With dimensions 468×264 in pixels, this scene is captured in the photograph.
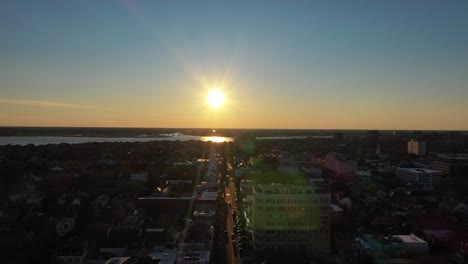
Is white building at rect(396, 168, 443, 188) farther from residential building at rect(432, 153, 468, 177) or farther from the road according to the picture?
the road

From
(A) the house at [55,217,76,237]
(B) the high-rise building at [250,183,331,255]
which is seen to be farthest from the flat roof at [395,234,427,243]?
(A) the house at [55,217,76,237]

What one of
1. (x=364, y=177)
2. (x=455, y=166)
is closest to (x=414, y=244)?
(x=364, y=177)

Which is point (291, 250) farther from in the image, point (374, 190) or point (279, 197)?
point (374, 190)

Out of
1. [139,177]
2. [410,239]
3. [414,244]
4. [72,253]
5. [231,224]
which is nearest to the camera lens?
[72,253]

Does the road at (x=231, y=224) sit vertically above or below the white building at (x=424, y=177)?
below

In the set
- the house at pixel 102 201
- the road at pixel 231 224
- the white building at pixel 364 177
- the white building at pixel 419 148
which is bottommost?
the road at pixel 231 224

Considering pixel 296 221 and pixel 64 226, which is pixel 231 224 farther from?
pixel 64 226

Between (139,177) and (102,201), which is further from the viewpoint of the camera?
(139,177)

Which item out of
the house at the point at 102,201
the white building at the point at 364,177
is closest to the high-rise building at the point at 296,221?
the house at the point at 102,201

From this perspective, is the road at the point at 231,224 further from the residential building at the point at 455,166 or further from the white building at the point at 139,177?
the residential building at the point at 455,166
